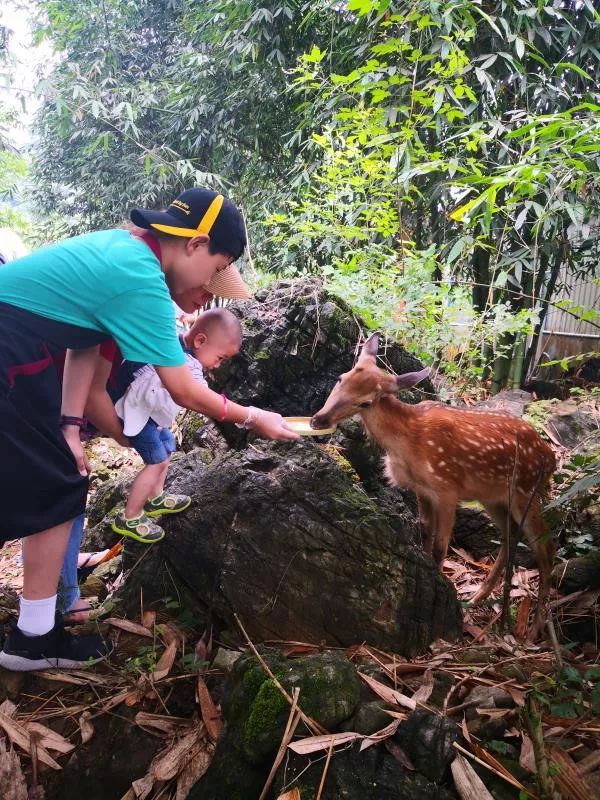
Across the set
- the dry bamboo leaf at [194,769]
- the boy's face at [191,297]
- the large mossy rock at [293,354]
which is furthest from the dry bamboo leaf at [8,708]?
the large mossy rock at [293,354]

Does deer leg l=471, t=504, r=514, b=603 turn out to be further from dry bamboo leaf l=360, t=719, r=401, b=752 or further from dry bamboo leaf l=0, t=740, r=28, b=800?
dry bamboo leaf l=0, t=740, r=28, b=800

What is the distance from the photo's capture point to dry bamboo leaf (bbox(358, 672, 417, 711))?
1.80 meters

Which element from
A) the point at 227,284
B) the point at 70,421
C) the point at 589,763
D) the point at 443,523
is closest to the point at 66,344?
the point at 70,421

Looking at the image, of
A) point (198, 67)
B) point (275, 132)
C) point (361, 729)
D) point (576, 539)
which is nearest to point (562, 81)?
point (275, 132)

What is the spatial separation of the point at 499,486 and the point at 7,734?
108 inches

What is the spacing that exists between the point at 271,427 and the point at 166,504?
2.52 ft

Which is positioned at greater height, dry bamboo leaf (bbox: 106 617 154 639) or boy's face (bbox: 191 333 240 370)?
boy's face (bbox: 191 333 240 370)

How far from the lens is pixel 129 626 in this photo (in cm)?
240

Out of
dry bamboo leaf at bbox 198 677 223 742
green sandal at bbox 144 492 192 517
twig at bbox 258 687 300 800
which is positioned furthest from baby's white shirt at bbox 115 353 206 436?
twig at bbox 258 687 300 800

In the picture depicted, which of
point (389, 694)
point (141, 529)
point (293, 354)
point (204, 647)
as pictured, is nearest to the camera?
point (389, 694)

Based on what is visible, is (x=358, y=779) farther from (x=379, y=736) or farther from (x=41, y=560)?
(x=41, y=560)

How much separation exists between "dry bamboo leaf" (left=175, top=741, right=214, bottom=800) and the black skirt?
970mm

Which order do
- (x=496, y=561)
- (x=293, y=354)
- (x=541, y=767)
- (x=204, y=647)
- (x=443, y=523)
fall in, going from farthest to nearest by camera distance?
(x=293, y=354) → (x=496, y=561) → (x=443, y=523) → (x=204, y=647) → (x=541, y=767)

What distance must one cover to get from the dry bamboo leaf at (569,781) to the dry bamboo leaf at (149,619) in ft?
5.39
